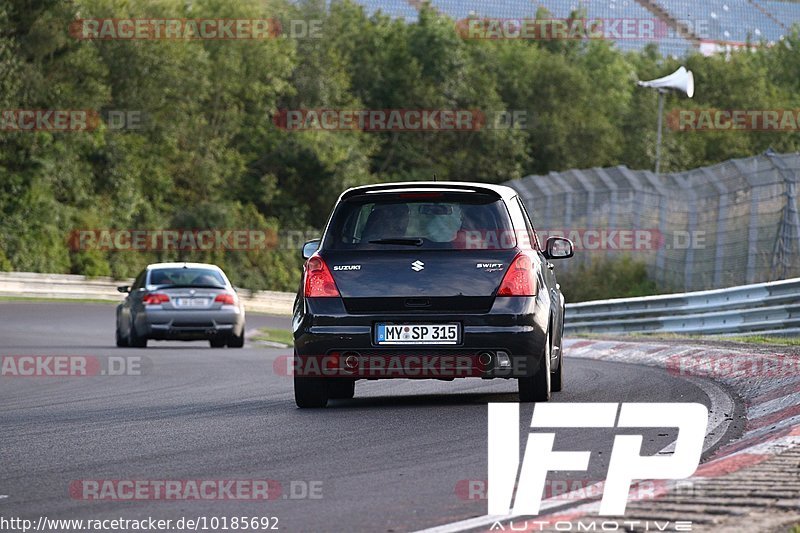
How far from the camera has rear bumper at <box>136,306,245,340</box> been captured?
24188mm

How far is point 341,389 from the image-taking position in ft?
41.3

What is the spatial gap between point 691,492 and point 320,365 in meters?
5.39

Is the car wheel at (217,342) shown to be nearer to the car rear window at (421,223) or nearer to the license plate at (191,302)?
the license plate at (191,302)

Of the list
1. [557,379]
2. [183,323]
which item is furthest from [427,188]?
[183,323]

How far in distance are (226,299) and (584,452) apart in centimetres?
1687

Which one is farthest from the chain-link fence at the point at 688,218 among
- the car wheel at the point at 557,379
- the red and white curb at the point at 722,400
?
the car wheel at the point at 557,379

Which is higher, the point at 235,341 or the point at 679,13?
the point at 235,341

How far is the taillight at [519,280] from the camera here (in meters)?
11.1

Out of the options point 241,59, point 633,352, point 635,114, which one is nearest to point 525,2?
point 635,114

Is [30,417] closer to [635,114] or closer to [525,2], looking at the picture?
[635,114]

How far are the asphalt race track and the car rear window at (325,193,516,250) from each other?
1.23m

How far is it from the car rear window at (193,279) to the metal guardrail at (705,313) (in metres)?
5.89

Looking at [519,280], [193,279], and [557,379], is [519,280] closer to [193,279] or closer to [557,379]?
[557,379]

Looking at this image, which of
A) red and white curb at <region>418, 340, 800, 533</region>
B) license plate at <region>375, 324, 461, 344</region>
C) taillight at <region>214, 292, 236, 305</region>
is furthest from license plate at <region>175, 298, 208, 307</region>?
license plate at <region>375, 324, 461, 344</region>
